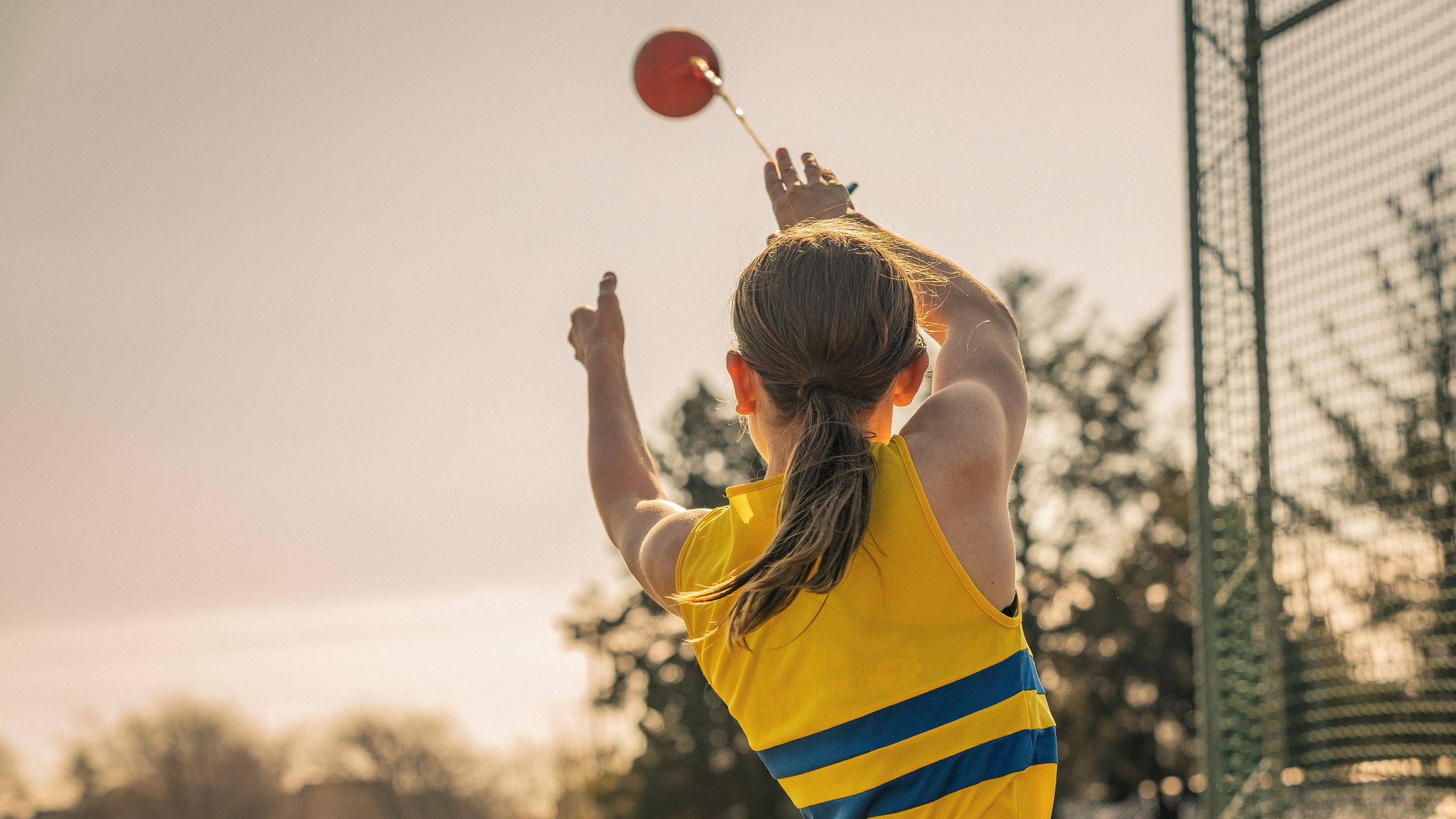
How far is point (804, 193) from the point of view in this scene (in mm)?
1729

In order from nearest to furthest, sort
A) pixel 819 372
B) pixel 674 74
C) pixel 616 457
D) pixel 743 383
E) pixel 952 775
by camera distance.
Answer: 1. pixel 952 775
2. pixel 819 372
3. pixel 743 383
4. pixel 616 457
5. pixel 674 74

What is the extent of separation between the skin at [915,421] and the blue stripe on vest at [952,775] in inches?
6.5

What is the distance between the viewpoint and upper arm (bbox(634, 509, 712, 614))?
1419 mm

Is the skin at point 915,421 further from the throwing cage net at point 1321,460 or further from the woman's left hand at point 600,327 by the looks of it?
the throwing cage net at point 1321,460

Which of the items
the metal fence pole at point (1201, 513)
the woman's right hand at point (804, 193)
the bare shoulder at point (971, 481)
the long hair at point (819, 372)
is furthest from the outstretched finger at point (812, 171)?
the metal fence pole at point (1201, 513)

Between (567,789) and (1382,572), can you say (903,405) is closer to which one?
(1382,572)

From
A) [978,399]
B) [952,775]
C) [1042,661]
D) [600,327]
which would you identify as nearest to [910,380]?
[978,399]

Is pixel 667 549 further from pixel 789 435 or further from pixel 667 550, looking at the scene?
pixel 789 435

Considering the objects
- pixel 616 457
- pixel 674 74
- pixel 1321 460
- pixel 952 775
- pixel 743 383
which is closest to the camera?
pixel 952 775

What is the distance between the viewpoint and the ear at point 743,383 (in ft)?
4.74

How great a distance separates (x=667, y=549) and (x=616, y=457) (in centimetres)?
26

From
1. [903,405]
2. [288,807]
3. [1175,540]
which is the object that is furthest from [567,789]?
[903,405]

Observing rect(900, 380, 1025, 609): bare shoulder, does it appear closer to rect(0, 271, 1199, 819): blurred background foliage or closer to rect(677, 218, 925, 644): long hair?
rect(677, 218, 925, 644): long hair

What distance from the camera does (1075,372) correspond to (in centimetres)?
2608
